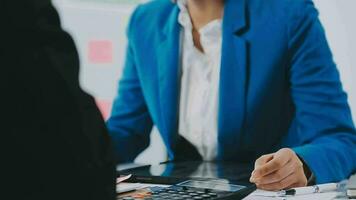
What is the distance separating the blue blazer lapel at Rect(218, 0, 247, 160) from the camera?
1.00 m

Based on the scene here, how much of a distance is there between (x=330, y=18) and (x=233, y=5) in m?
0.23

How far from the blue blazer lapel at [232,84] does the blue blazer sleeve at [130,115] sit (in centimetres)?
25

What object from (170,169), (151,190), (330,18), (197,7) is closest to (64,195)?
(151,190)

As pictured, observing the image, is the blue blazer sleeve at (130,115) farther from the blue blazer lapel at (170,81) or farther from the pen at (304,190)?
the pen at (304,190)

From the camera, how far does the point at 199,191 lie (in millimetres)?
628

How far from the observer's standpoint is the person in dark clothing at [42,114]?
1.10 feet

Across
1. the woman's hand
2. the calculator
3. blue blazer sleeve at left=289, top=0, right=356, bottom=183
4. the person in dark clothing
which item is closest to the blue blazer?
blue blazer sleeve at left=289, top=0, right=356, bottom=183

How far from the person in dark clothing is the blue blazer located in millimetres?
589

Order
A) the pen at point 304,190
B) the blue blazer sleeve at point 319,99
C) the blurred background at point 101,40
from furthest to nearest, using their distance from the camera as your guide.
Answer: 1. the blurred background at point 101,40
2. the blue blazer sleeve at point 319,99
3. the pen at point 304,190

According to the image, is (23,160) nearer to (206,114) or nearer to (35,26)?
(35,26)

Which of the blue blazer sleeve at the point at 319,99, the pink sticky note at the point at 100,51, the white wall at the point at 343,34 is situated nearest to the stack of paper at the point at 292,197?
the blue blazer sleeve at the point at 319,99

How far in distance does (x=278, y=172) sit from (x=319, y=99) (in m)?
0.25

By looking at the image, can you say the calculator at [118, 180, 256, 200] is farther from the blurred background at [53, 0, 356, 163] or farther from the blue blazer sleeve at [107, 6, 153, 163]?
the blurred background at [53, 0, 356, 163]

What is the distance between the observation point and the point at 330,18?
1.13 meters
